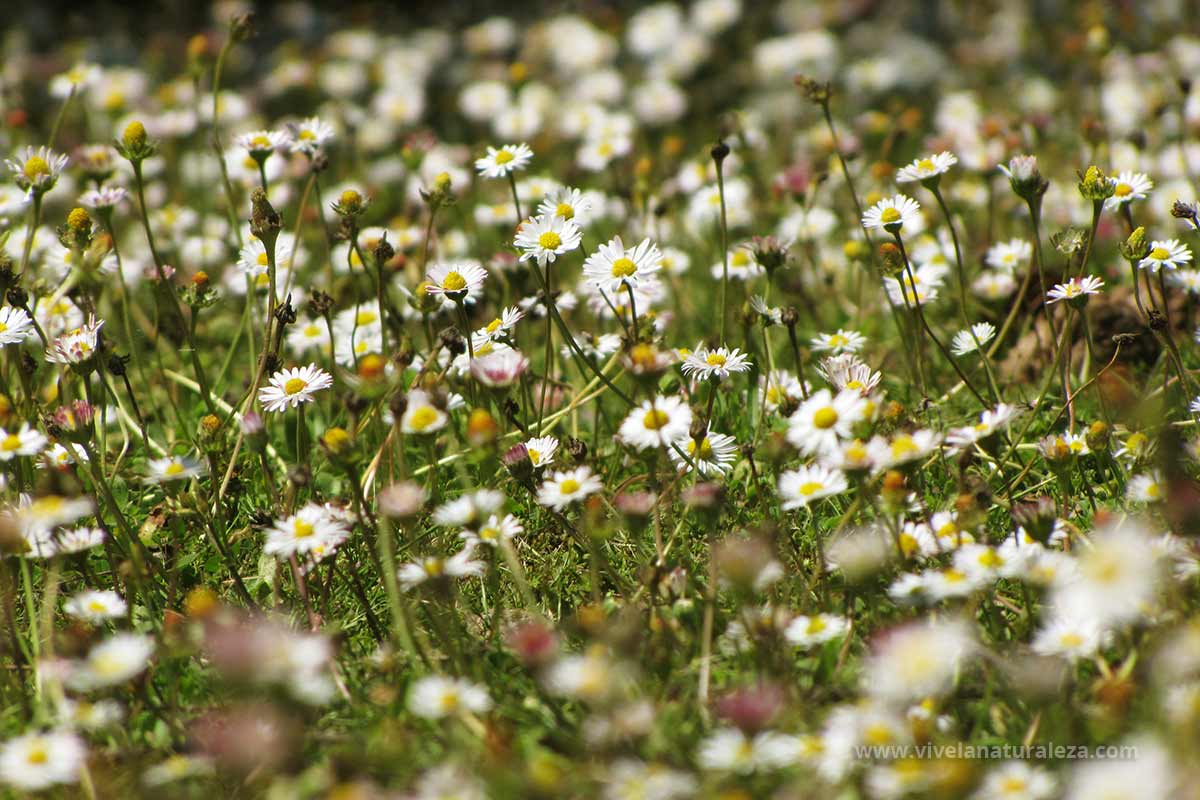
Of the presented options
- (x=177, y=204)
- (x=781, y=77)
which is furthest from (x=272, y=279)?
(x=781, y=77)

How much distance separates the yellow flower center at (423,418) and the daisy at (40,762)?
0.65m

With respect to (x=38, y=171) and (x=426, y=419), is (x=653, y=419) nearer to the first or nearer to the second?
(x=426, y=419)

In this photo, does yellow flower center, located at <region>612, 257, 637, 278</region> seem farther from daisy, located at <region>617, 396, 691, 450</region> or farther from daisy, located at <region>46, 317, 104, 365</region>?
daisy, located at <region>46, 317, 104, 365</region>

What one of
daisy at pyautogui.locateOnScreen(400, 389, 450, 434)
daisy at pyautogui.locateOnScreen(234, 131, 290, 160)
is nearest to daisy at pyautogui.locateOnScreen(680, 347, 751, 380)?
daisy at pyautogui.locateOnScreen(400, 389, 450, 434)

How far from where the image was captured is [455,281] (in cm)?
218

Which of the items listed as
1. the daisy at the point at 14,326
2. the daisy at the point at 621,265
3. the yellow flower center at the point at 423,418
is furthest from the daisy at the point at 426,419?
the daisy at the point at 14,326

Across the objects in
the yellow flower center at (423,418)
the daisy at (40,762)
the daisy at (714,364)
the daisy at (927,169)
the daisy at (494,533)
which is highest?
the daisy at (927,169)

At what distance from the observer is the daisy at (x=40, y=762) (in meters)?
1.43

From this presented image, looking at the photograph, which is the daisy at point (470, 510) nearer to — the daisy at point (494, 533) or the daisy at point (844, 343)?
the daisy at point (494, 533)

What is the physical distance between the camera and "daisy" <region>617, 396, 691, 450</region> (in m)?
1.93

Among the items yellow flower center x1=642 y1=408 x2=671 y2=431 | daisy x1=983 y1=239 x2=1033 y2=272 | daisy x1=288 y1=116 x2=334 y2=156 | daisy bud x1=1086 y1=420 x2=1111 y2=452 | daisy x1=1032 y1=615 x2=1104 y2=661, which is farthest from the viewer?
daisy x1=983 y1=239 x2=1033 y2=272

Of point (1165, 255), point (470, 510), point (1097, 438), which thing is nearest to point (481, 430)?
point (470, 510)

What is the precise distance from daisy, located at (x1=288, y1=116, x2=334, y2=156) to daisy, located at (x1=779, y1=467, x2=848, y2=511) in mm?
1341

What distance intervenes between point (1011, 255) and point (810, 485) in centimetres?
129
